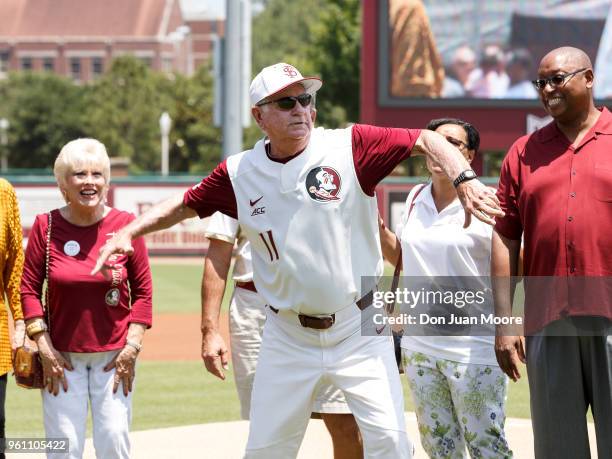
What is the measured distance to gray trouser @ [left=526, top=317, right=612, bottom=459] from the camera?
4.95 metres

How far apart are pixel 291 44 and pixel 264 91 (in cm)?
9181

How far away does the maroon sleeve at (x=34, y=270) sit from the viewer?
5.90 metres

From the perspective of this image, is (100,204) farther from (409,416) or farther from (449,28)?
(449,28)

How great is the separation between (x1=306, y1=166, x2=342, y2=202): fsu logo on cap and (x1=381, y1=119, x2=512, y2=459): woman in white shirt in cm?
77

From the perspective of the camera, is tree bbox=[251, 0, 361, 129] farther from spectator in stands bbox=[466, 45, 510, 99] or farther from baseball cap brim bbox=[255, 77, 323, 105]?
baseball cap brim bbox=[255, 77, 323, 105]

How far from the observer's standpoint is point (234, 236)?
6.46 metres

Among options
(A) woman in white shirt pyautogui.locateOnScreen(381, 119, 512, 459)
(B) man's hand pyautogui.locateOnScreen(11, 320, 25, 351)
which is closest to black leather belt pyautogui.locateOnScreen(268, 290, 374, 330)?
(A) woman in white shirt pyautogui.locateOnScreen(381, 119, 512, 459)

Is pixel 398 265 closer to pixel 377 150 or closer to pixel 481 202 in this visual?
pixel 377 150

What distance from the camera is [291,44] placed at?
95.9 meters

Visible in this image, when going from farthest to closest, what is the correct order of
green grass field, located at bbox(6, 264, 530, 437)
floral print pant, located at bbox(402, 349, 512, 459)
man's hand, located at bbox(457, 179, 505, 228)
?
green grass field, located at bbox(6, 264, 530, 437)
floral print pant, located at bbox(402, 349, 512, 459)
man's hand, located at bbox(457, 179, 505, 228)

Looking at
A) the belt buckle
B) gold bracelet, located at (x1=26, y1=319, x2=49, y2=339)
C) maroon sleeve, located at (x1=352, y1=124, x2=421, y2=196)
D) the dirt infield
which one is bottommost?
the dirt infield

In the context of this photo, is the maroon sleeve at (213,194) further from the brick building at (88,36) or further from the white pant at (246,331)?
the brick building at (88,36)

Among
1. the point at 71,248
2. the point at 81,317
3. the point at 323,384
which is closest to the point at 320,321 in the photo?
the point at 323,384

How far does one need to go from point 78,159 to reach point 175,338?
9332mm
